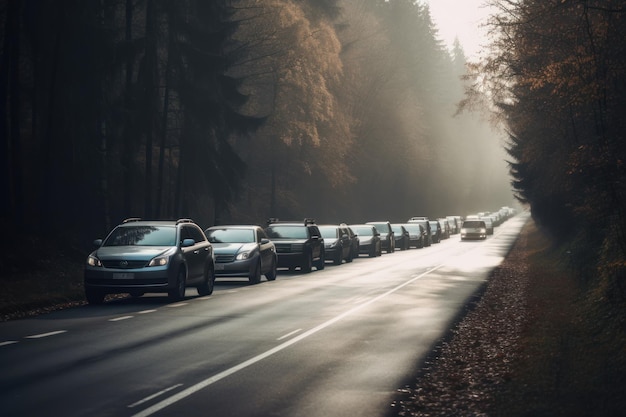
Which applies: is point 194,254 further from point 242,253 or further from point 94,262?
point 242,253

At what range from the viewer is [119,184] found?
126 feet

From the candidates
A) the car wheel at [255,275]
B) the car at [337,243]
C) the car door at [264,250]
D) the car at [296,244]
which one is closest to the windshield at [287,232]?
the car at [296,244]

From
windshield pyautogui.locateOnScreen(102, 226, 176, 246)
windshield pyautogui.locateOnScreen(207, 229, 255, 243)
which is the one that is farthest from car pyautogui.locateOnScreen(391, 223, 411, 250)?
windshield pyautogui.locateOnScreen(102, 226, 176, 246)

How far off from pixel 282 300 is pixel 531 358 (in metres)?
10.8

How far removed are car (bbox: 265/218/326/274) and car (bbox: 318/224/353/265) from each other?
12.8 ft

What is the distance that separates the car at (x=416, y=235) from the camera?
218 ft

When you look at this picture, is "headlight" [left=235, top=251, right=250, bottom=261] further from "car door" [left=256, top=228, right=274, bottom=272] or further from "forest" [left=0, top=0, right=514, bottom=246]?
"forest" [left=0, top=0, right=514, bottom=246]

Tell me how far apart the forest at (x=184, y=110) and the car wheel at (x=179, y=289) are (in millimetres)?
8510

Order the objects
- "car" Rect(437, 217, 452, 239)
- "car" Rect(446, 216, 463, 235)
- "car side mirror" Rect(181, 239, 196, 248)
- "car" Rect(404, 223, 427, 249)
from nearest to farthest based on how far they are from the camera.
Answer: "car side mirror" Rect(181, 239, 196, 248) < "car" Rect(404, 223, 427, 249) < "car" Rect(437, 217, 452, 239) < "car" Rect(446, 216, 463, 235)

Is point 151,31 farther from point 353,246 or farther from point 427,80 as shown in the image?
point 427,80

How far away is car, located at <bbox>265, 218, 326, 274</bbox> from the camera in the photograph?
3503cm

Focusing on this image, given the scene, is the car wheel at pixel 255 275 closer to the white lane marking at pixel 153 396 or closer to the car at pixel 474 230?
the white lane marking at pixel 153 396

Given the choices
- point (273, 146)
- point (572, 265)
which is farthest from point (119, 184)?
point (572, 265)

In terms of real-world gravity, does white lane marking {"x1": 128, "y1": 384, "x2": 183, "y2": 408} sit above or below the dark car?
below
